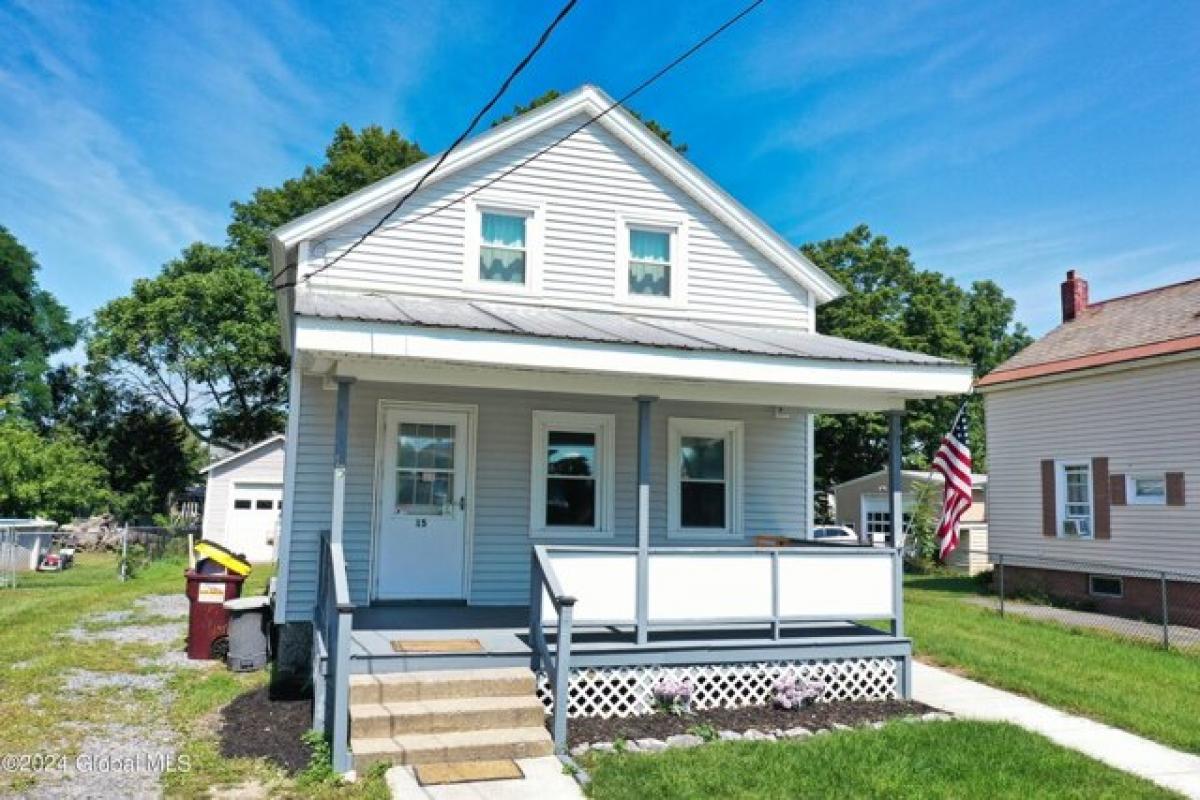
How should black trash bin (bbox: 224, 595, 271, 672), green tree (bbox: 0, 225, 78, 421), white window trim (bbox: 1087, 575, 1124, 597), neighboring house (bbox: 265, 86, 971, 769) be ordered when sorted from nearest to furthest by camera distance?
neighboring house (bbox: 265, 86, 971, 769) → black trash bin (bbox: 224, 595, 271, 672) → white window trim (bbox: 1087, 575, 1124, 597) → green tree (bbox: 0, 225, 78, 421)

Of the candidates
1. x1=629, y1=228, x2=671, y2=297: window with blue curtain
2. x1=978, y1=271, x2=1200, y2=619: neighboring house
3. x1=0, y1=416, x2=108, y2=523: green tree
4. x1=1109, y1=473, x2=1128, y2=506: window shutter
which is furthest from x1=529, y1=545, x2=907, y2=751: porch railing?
x1=0, y1=416, x2=108, y2=523: green tree

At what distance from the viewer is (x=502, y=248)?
34.0 ft

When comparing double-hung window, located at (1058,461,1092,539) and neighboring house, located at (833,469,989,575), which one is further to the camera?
neighboring house, located at (833,469,989,575)

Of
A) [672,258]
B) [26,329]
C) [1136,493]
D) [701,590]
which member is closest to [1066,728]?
[701,590]

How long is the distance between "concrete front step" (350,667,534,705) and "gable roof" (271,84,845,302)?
17.0 feet

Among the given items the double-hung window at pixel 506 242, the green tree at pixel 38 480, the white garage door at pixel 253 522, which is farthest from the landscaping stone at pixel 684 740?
the green tree at pixel 38 480

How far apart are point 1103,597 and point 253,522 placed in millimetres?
24707

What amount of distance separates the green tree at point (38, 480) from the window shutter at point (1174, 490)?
29639 mm

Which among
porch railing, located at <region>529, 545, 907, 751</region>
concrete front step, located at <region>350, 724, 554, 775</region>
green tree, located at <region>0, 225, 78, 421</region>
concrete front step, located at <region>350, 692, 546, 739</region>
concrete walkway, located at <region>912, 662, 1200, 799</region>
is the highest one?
green tree, located at <region>0, 225, 78, 421</region>

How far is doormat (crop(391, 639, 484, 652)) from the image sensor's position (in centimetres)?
727

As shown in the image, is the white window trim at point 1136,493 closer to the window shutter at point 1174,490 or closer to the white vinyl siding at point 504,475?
the window shutter at point 1174,490

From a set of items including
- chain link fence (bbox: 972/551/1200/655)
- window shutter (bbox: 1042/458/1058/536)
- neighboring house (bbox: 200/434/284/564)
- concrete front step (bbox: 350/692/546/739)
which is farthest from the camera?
neighboring house (bbox: 200/434/284/564)

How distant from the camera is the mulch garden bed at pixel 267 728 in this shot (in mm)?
6477

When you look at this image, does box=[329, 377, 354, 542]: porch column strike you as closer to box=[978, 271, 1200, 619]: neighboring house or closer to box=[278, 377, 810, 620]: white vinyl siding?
box=[278, 377, 810, 620]: white vinyl siding
